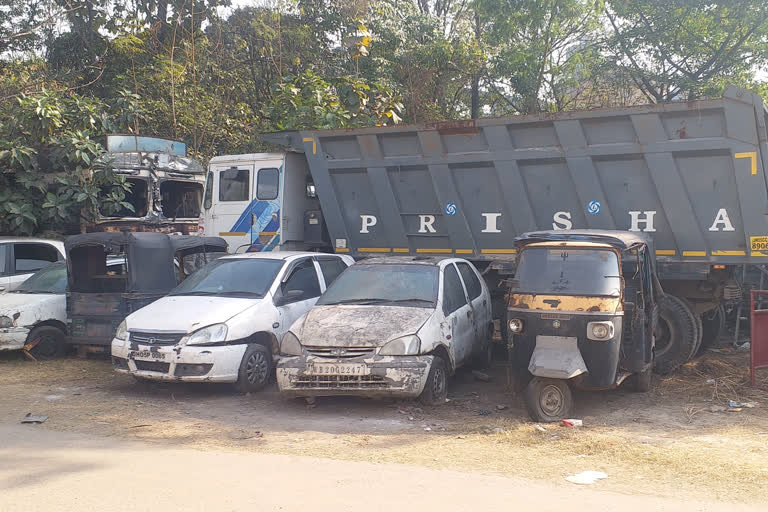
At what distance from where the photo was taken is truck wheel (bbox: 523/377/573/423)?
6910mm

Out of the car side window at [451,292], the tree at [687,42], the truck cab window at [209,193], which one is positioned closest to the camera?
the car side window at [451,292]

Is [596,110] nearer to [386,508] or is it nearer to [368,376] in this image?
[368,376]

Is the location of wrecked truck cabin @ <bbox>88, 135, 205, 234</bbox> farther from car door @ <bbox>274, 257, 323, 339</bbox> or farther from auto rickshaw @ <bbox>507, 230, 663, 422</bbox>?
auto rickshaw @ <bbox>507, 230, 663, 422</bbox>

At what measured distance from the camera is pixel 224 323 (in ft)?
26.4

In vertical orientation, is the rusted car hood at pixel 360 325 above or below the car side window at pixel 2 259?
below

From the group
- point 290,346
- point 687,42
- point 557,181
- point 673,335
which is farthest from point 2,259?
point 687,42

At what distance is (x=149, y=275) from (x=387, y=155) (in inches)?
149

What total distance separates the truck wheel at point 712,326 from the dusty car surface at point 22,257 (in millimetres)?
9893

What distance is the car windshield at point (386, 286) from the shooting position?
810 cm

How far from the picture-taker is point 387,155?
10.8 meters

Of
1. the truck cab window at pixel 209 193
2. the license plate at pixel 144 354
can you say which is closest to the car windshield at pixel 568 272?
the license plate at pixel 144 354

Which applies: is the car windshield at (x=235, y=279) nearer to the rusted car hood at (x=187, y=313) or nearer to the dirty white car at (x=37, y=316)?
the rusted car hood at (x=187, y=313)

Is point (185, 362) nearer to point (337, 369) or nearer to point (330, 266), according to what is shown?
point (337, 369)

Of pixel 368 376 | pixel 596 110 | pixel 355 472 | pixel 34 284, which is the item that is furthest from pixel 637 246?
pixel 34 284
